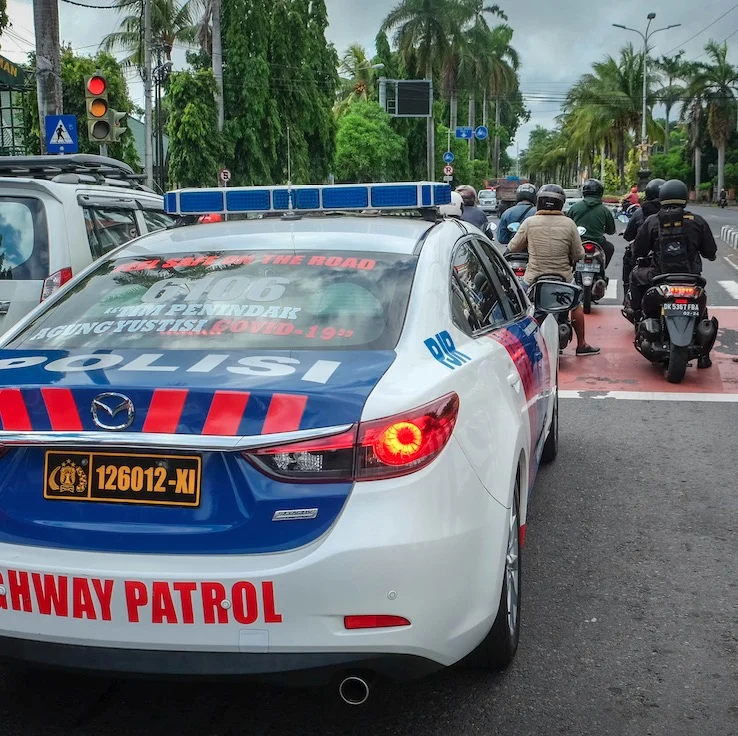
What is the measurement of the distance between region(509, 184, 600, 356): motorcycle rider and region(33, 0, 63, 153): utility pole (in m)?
7.10

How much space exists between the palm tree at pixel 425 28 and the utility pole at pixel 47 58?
168 ft

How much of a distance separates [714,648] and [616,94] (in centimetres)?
7304

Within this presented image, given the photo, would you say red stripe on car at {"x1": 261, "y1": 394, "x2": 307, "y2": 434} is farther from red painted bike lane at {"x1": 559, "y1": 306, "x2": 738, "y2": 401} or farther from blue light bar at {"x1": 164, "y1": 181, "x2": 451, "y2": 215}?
red painted bike lane at {"x1": 559, "y1": 306, "x2": 738, "y2": 401}

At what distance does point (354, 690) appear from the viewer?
284 centimetres

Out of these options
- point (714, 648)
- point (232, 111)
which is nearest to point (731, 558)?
point (714, 648)

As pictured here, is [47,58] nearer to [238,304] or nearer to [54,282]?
[54,282]

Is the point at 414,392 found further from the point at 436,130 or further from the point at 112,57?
the point at 436,130

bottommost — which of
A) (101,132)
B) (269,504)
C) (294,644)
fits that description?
(294,644)

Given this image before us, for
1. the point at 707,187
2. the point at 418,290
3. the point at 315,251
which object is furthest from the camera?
the point at 707,187

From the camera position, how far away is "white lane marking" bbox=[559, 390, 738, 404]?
8.51 metres

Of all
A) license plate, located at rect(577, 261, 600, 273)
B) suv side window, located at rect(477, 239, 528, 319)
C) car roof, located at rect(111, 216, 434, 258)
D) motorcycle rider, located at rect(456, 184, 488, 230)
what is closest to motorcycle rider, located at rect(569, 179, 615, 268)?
license plate, located at rect(577, 261, 600, 273)

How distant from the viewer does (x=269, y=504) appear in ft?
8.79

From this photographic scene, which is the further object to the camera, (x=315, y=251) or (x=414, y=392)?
(x=315, y=251)

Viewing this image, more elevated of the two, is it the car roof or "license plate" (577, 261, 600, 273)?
the car roof
